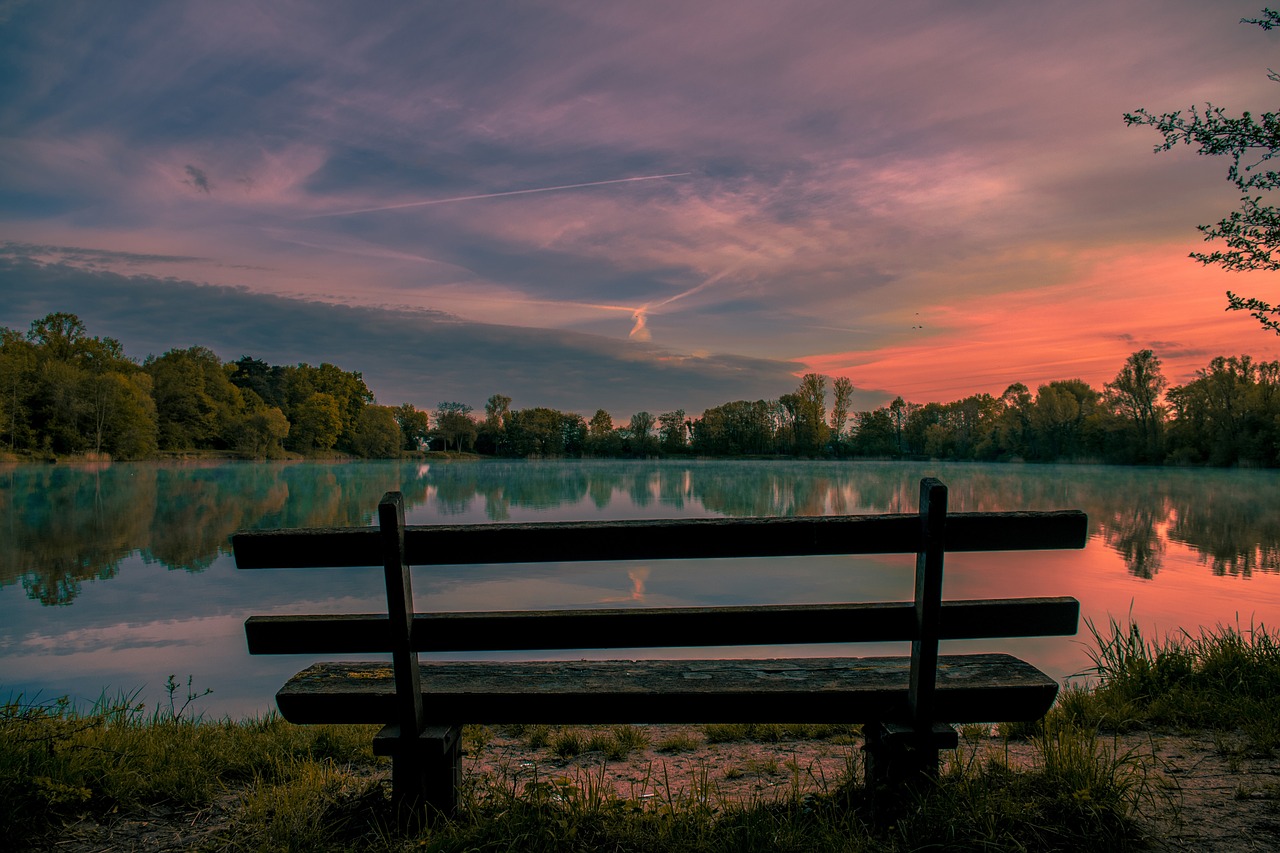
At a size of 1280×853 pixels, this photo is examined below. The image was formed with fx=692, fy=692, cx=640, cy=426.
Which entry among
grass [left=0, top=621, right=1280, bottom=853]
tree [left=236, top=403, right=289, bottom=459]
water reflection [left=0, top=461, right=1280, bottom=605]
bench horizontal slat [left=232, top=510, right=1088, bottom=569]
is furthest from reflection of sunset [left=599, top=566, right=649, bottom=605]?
tree [left=236, top=403, right=289, bottom=459]

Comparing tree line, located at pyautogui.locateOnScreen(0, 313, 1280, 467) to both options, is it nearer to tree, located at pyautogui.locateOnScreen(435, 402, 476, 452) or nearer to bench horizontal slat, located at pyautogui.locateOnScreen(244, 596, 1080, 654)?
tree, located at pyautogui.locateOnScreen(435, 402, 476, 452)

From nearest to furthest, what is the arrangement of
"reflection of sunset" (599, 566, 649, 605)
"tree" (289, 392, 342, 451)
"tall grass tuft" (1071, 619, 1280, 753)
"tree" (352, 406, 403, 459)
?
"tall grass tuft" (1071, 619, 1280, 753)
"reflection of sunset" (599, 566, 649, 605)
"tree" (289, 392, 342, 451)
"tree" (352, 406, 403, 459)

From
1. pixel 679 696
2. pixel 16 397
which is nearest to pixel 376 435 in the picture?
pixel 16 397

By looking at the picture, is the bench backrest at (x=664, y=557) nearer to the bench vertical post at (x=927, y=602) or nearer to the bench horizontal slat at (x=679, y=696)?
the bench vertical post at (x=927, y=602)

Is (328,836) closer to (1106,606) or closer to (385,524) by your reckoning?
(385,524)

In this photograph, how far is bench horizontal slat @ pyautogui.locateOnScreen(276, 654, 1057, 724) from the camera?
2.86 meters

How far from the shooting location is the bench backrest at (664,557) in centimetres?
261

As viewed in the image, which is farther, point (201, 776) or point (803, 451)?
point (803, 451)

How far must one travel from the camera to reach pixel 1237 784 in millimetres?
3590

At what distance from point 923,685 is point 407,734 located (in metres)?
2.10

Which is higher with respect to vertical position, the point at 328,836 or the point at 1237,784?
the point at 328,836

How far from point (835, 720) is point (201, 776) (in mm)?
3345

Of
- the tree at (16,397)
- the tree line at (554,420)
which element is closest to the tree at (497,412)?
the tree line at (554,420)

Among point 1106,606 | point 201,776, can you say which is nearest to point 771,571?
point 1106,606
